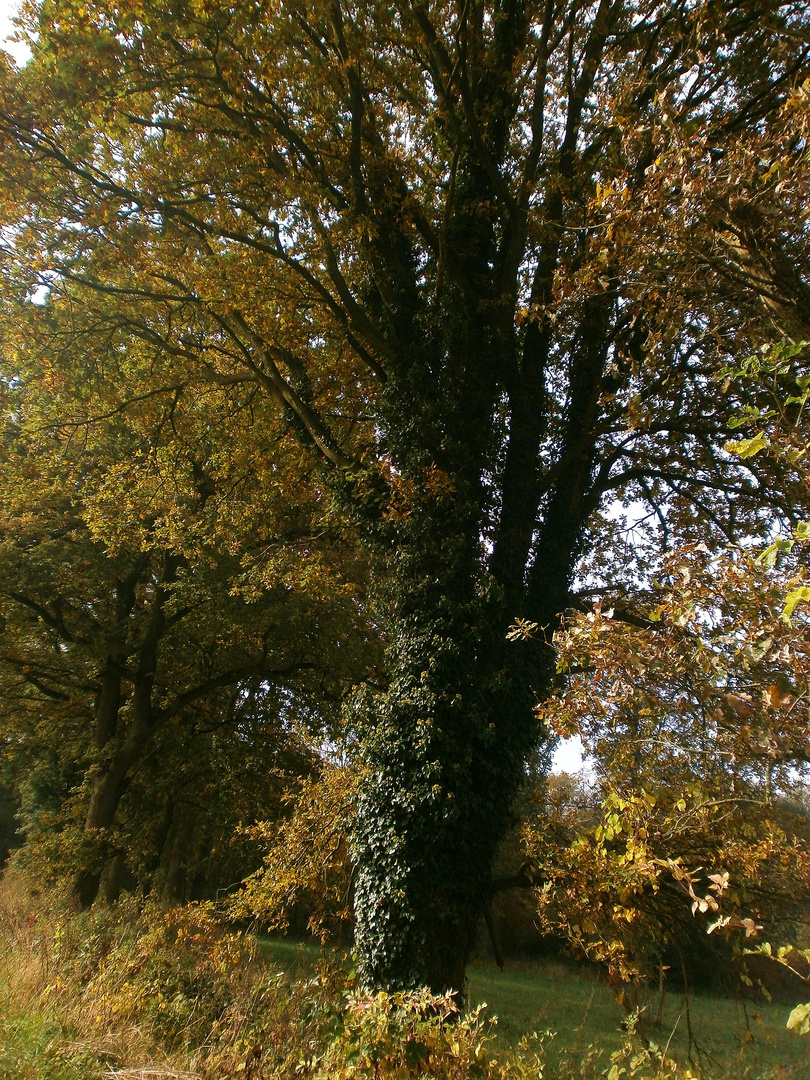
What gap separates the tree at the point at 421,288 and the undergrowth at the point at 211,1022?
129 centimetres

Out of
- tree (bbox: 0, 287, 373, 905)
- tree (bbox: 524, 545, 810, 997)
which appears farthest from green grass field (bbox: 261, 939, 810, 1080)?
tree (bbox: 0, 287, 373, 905)

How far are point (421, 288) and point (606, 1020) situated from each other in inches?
640

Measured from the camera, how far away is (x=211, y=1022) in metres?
6.41

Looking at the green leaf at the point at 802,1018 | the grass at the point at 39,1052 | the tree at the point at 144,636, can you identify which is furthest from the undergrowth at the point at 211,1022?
the tree at the point at 144,636

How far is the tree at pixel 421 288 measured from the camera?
6.78 metres

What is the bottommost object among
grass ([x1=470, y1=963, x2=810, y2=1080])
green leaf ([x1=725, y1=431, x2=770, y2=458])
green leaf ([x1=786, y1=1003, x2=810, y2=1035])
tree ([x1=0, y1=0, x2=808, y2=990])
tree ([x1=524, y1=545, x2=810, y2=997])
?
grass ([x1=470, y1=963, x2=810, y2=1080])

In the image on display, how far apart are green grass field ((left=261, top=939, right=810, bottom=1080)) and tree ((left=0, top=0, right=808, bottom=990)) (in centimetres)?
258

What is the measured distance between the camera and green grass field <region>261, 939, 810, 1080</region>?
632 cm

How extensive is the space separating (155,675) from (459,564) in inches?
479

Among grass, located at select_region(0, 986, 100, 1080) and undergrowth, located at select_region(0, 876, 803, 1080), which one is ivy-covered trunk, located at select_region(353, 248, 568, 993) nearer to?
undergrowth, located at select_region(0, 876, 803, 1080)

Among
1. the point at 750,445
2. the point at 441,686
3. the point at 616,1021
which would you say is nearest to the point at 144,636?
the point at 441,686

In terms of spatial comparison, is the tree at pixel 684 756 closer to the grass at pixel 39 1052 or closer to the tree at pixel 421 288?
the tree at pixel 421 288

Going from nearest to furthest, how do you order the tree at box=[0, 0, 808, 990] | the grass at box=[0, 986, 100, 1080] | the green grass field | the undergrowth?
the undergrowth → the grass at box=[0, 986, 100, 1080] → the green grass field → the tree at box=[0, 0, 808, 990]

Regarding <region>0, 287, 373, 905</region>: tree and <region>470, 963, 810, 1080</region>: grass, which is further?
<region>0, 287, 373, 905</region>: tree
